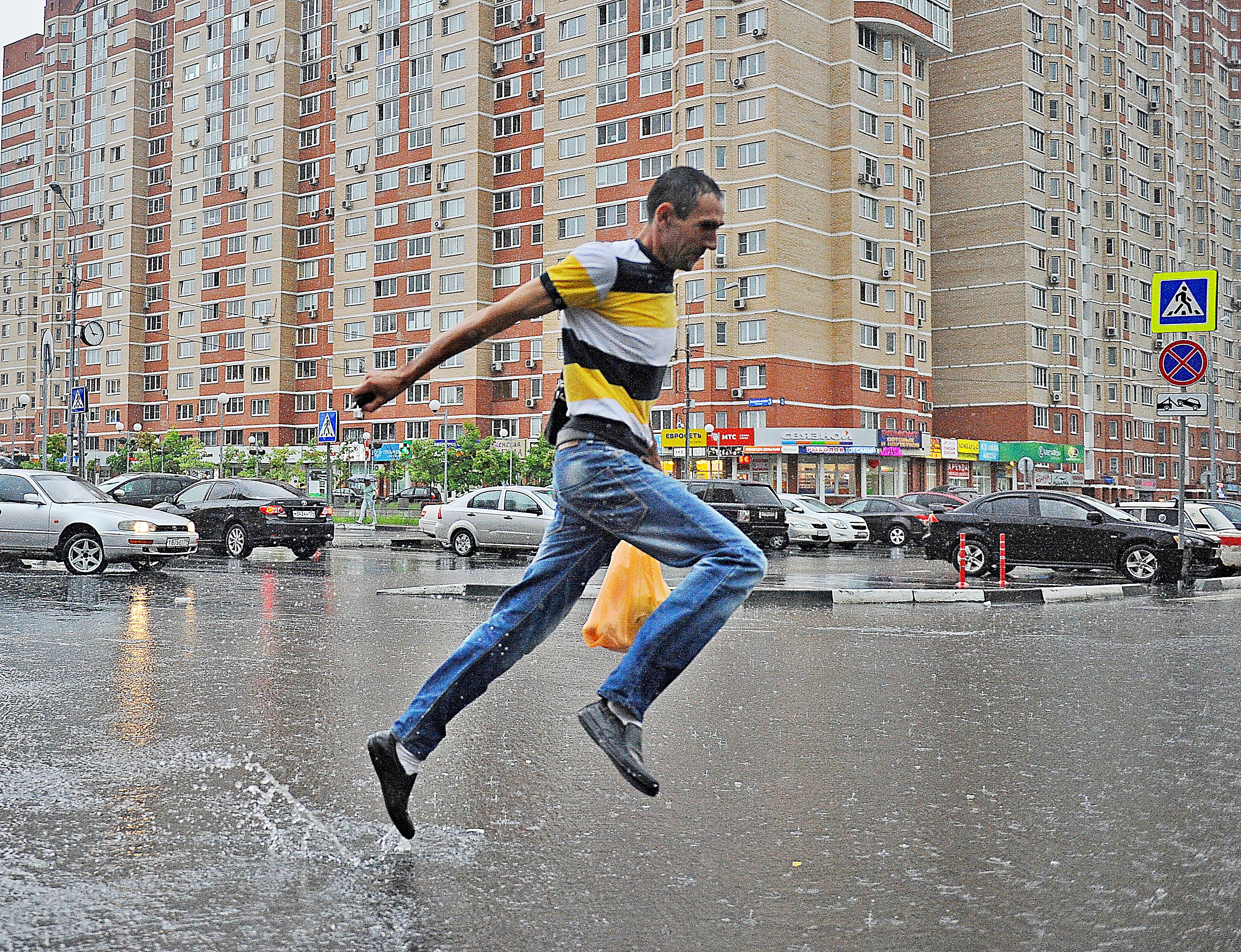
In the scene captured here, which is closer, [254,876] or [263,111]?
[254,876]

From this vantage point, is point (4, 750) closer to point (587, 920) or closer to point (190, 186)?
point (587, 920)

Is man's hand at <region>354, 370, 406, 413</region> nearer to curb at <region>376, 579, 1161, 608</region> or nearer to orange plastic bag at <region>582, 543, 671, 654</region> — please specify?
orange plastic bag at <region>582, 543, 671, 654</region>

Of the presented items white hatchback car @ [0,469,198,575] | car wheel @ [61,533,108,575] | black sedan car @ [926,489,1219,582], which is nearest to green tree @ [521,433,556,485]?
black sedan car @ [926,489,1219,582]

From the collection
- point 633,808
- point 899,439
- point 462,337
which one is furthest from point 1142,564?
point 899,439

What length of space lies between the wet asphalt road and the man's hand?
4.73 feet

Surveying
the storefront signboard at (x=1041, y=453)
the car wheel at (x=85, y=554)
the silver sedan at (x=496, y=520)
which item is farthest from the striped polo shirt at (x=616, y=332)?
the storefront signboard at (x=1041, y=453)

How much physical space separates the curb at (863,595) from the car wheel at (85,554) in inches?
177

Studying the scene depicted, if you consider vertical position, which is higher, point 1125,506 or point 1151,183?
point 1151,183

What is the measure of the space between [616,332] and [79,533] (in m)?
15.7

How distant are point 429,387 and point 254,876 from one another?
7700 centimetres

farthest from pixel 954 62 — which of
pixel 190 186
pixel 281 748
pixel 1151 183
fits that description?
pixel 281 748

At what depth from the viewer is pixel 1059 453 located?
7338cm

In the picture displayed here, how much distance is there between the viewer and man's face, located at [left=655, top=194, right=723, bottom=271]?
396 cm

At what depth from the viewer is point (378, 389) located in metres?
3.79
